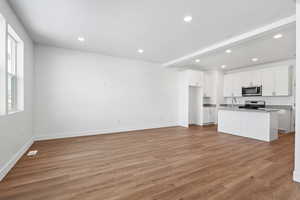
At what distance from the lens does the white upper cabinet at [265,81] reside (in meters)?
4.93

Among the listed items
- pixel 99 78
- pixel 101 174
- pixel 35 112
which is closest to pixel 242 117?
pixel 101 174

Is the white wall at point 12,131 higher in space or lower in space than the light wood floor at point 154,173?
higher

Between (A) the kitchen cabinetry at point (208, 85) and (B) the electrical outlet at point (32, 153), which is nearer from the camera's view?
(B) the electrical outlet at point (32, 153)

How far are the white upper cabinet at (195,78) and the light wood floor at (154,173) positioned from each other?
10.7 feet

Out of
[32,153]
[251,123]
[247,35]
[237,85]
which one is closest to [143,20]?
[247,35]

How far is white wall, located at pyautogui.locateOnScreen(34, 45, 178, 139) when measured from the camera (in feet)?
13.1

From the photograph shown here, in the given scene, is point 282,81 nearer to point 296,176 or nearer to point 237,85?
point 237,85

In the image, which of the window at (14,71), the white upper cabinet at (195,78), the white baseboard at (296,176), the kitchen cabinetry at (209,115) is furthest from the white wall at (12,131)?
the kitchen cabinetry at (209,115)

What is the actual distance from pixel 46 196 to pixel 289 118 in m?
7.20

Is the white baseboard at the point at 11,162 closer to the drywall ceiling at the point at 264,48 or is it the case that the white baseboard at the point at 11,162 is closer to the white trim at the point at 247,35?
the white trim at the point at 247,35

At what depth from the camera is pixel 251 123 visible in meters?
4.16

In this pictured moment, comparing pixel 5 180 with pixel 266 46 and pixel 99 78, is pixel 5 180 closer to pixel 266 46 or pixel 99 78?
pixel 99 78

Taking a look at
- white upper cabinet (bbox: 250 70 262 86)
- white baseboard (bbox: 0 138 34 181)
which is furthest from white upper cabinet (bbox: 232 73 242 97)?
white baseboard (bbox: 0 138 34 181)

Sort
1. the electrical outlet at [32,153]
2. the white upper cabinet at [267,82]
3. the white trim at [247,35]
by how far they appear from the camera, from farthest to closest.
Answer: the white upper cabinet at [267,82] < the electrical outlet at [32,153] < the white trim at [247,35]
